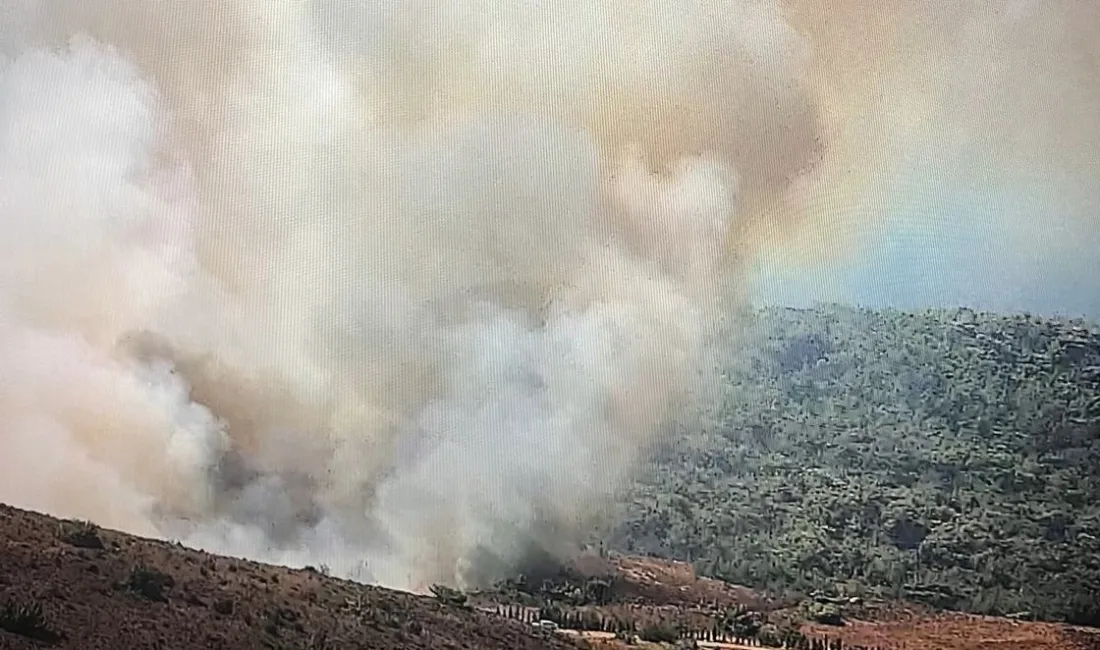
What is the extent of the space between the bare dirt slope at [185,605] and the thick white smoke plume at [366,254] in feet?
1.19

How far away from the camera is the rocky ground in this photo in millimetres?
5543

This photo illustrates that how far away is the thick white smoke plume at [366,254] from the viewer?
6.85 meters

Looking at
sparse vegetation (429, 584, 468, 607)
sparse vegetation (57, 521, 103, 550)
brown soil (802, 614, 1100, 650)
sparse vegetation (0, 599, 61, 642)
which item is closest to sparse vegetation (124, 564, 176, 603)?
sparse vegetation (57, 521, 103, 550)

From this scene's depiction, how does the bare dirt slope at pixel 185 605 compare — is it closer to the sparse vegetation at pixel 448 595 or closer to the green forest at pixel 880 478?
the sparse vegetation at pixel 448 595

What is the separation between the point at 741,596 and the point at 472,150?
12.3 ft

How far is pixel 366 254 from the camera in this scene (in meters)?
7.51

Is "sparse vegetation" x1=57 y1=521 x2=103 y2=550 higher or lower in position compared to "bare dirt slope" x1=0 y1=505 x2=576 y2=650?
higher

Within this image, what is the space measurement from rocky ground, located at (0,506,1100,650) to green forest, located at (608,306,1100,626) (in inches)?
9.6

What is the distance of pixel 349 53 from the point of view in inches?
295

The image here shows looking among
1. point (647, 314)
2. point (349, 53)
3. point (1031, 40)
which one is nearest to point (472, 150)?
point (349, 53)

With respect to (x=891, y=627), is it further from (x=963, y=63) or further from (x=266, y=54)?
(x=266, y=54)

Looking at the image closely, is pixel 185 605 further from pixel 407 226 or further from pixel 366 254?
pixel 407 226

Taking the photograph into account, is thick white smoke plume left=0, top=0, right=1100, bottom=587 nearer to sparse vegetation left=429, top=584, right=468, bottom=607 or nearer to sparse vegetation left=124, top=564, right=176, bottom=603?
sparse vegetation left=429, top=584, right=468, bottom=607

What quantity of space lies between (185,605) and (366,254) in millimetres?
2671
